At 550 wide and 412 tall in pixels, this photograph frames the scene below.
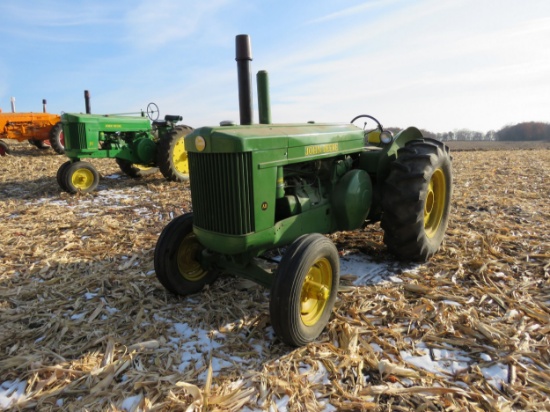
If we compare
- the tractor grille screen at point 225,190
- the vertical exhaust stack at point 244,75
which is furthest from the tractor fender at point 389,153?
the tractor grille screen at point 225,190

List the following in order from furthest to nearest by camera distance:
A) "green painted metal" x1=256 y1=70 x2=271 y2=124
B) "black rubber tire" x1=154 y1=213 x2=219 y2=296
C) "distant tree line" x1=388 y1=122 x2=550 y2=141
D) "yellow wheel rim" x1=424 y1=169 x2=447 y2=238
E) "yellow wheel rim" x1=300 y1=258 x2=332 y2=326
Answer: "distant tree line" x1=388 y1=122 x2=550 y2=141 → "yellow wheel rim" x1=424 y1=169 x2=447 y2=238 → "green painted metal" x1=256 y1=70 x2=271 y2=124 → "black rubber tire" x1=154 y1=213 x2=219 y2=296 → "yellow wheel rim" x1=300 y1=258 x2=332 y2=326

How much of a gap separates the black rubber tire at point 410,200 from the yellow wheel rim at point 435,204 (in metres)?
0.26

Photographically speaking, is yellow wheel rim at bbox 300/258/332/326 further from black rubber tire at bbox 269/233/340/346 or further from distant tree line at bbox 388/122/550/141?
distant tree line at bbox 388/122/550/141

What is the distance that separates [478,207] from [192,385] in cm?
543

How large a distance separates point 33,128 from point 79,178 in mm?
8343

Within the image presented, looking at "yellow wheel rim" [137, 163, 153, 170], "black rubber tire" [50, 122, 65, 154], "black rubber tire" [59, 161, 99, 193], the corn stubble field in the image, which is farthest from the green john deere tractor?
"black rubber tire" [50, 122, 65, 154]

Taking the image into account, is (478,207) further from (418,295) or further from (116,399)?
(116,399)

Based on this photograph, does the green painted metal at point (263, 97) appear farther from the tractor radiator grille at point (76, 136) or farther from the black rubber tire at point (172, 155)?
the tractor radiator grille at point (76, 136)

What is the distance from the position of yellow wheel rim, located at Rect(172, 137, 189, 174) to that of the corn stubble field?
164 inches

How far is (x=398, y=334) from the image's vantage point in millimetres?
2885

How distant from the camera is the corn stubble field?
2.32m

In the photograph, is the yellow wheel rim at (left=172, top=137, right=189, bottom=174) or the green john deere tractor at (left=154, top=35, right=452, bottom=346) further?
the yellow wheel rim at (left=172, top=137, right=189, bottom=174)

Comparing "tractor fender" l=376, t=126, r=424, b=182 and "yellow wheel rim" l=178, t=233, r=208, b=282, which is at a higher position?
"tractor fender" l=376, t=126, r=424, b=182

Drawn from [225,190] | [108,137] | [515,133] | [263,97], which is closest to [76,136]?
[108,137]
